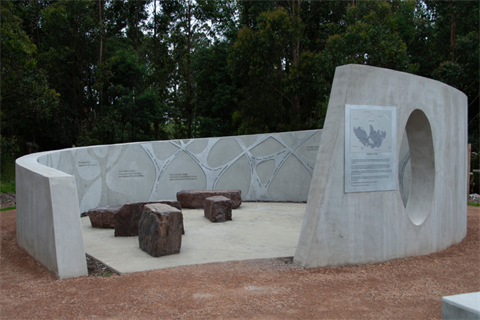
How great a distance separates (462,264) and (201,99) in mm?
20475

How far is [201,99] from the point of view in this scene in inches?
949

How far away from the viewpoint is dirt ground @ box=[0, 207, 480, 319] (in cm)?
345

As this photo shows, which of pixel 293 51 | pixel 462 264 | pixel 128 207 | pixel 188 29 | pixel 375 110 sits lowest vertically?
pixel 462 264

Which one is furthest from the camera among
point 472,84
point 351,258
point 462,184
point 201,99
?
point 201,99

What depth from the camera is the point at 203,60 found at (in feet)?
77.0

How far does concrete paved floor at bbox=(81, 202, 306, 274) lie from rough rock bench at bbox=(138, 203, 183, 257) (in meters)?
0.11

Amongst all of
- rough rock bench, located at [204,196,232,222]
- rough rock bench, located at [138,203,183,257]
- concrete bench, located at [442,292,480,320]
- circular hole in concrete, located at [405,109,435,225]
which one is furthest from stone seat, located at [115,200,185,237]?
concrete bench, located at [442,292,480,320]

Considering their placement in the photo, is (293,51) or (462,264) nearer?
(462,264)

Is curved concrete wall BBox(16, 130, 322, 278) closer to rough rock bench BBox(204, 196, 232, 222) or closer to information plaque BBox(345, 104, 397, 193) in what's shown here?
rough rock bench BBox(204, 196, 232, 222)

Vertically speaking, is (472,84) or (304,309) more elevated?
(472,84)

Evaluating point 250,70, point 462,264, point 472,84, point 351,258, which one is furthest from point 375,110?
point 472,84

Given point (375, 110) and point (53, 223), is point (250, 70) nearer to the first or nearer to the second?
point (375, 110)

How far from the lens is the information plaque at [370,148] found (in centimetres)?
486

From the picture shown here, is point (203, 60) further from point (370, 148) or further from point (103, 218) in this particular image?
point (370, 148)
